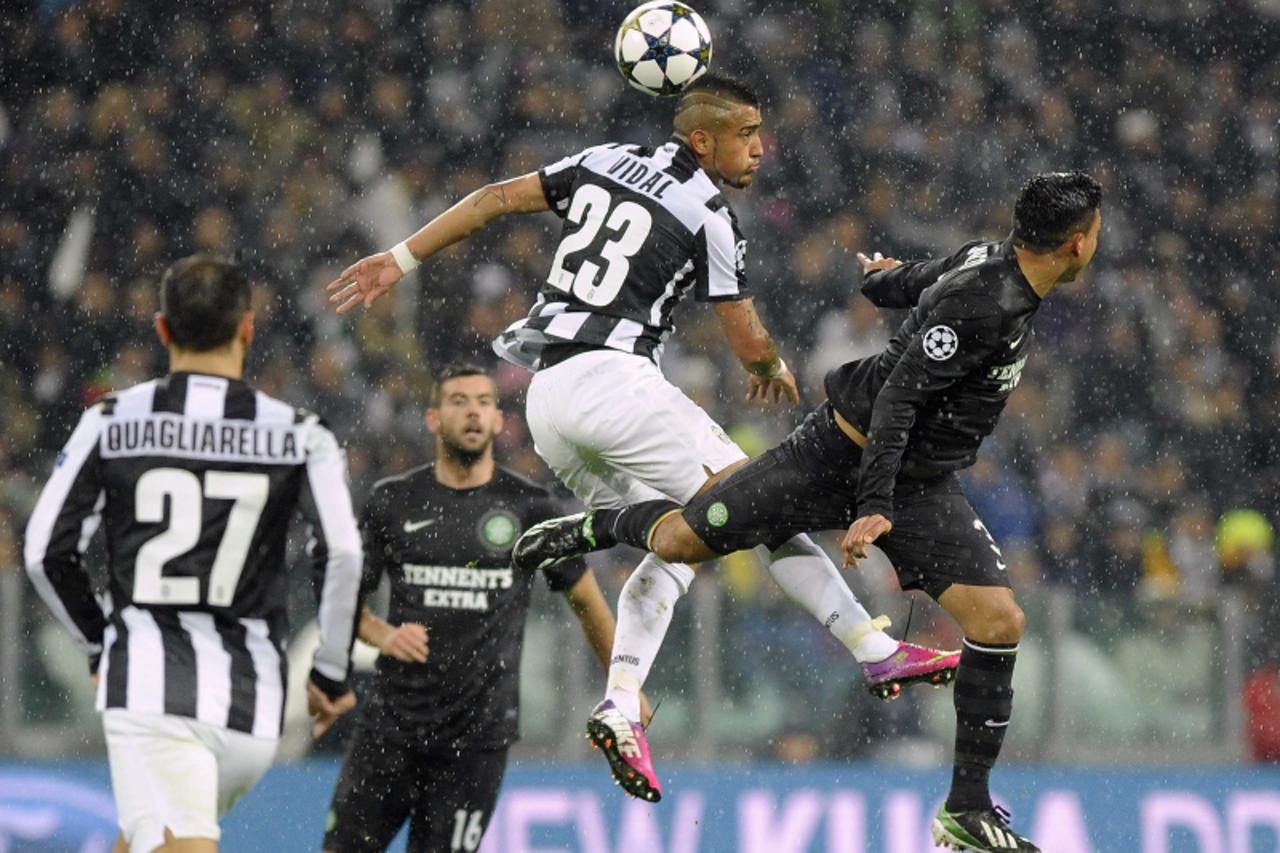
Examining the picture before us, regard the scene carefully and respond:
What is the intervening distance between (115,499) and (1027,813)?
6.64 m

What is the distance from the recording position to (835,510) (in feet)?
22.8

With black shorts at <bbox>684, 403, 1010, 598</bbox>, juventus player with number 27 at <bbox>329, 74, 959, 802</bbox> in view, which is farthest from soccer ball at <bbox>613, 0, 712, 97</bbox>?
black shorts at <bbox>684, 403, 1010, 598</bbox>

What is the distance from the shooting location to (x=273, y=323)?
42.8 ft

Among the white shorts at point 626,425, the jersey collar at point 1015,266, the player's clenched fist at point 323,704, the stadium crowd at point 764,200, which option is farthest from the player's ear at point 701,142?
the stadium crowd at point 764,200

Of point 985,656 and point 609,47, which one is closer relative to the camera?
point 985,656

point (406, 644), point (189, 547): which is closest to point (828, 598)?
point (406, 644)

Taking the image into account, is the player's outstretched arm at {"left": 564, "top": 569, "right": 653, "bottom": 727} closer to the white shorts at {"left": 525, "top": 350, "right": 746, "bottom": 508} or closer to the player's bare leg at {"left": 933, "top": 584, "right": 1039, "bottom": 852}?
the white shorts at {"left": 525, "top": 350, "right": 746, "bottom": 508}

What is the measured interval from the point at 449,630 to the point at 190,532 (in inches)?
106

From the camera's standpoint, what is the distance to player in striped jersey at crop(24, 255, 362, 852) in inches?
205

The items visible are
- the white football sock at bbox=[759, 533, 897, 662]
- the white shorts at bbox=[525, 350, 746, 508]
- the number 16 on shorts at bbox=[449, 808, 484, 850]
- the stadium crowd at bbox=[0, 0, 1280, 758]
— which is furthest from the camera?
the stadium crowd at bbox=[0, 0, 1280, 758]

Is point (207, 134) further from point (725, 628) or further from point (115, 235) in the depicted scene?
point (725, 628)

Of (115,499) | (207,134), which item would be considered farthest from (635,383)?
(207,134)

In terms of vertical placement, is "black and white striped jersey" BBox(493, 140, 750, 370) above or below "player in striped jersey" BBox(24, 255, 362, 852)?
above

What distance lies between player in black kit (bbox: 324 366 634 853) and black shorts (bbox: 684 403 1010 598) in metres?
1.17
